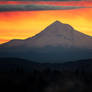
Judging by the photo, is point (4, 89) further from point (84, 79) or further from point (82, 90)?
point (84, 79)

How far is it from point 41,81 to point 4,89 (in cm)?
2142

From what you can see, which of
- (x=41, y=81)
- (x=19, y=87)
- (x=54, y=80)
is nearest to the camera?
(x=19, y=87)

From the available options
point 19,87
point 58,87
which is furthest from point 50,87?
point 19,87

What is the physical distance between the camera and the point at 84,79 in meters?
149

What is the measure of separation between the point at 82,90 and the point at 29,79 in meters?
30.1

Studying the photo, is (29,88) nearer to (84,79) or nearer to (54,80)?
(54,80)

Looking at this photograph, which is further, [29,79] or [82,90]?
[29,79]

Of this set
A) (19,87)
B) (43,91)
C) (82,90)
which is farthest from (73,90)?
(19,87)

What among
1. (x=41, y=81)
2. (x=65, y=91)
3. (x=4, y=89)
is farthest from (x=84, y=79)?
(x=4, y=89)

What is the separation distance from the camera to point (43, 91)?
11975cm

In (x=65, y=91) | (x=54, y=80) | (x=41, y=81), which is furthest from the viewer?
(x=54, y=80)

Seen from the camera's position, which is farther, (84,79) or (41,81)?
(84,79)

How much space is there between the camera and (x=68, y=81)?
13800 cm

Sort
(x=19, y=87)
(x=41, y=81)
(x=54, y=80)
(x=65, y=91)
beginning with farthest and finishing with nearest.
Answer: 1. (x=54, y=80)
2. (x=41, y=81)
3. (x=19, y=87)
4. (x=65, y=91)
